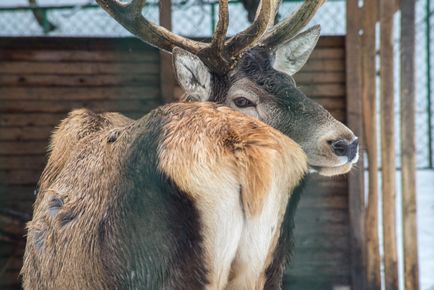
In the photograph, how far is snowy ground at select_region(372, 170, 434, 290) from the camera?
769 cm

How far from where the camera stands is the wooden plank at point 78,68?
736cm

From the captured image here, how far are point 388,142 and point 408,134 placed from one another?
200mm

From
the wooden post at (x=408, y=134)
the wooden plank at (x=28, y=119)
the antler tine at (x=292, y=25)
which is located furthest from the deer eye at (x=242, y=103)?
the wooden plank at (x=28, y=119)

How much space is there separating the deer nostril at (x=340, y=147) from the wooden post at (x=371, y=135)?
316 cm

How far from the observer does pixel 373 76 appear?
22.4 feet

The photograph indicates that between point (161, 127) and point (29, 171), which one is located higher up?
point (161, 127)

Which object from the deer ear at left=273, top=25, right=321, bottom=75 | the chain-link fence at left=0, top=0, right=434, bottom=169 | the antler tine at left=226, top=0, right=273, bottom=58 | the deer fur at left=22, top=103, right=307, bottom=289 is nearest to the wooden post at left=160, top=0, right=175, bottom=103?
the chain-link fence at left=0, top=0, right=434, bottom=169

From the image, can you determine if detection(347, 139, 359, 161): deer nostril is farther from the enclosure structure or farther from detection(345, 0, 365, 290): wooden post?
the enclosure structure

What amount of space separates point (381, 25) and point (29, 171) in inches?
126

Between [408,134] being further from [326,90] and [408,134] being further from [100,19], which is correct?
[100,19]

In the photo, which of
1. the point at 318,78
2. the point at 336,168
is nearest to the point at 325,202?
the point at 318,78

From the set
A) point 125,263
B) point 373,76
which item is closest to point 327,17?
point 373,76

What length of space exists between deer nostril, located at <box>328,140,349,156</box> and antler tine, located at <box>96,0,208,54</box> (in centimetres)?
88

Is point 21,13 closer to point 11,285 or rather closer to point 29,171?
point 29,171
